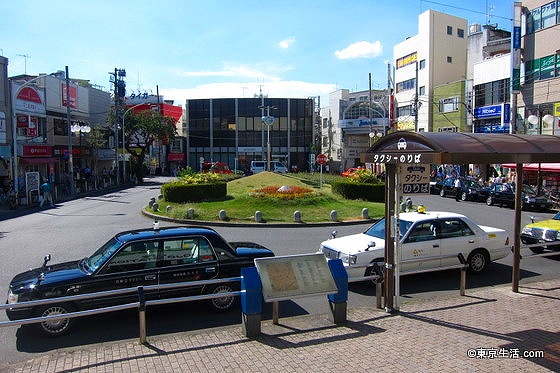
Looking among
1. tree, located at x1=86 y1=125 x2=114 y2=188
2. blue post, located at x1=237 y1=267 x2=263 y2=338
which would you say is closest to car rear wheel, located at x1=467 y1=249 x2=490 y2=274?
blue post, located at x1=237 y1=267 x2=263 y2=338

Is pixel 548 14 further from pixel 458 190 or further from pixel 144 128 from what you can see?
pixel 144 128

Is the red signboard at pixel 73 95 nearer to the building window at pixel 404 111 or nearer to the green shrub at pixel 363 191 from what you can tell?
the green shrub at pixel 363 191

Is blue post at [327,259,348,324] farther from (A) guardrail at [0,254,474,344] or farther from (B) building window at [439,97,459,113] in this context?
(B) building window at [439,97,459,113]

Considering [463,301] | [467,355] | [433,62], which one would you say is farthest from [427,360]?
[433,62]

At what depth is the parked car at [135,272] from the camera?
295 inches

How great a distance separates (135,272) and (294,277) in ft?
9.00

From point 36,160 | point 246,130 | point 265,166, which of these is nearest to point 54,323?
point 36,160

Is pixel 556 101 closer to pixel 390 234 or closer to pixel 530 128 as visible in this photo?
pixel 530 128

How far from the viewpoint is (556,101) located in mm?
34344

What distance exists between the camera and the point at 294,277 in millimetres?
7465

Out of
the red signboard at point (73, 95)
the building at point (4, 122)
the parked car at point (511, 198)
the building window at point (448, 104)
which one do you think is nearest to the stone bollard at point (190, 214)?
the building at point (4, 122)

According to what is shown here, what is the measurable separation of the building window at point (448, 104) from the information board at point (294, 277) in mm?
45388

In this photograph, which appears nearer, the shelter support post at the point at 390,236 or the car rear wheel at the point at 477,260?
the shelter support post at the point at 390,236

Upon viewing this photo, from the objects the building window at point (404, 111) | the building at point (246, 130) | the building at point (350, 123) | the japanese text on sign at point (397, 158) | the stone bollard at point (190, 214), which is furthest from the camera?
the building at point (246, 130)
